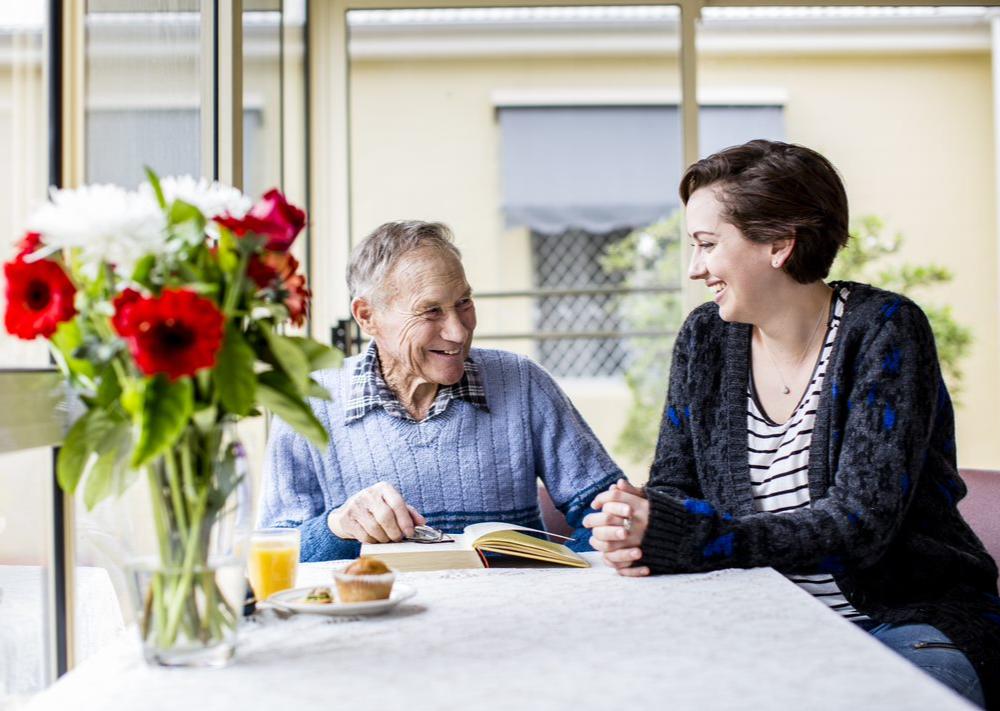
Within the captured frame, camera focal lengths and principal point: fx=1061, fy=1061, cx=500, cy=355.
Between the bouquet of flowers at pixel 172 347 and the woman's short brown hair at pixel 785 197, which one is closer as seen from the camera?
the bouquet of flowers at pixel 172 347

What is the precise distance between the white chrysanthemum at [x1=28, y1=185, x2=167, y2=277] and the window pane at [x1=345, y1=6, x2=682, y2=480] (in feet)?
20.3

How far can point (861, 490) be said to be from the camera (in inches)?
55.7

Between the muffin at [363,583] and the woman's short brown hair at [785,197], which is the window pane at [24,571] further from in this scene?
the woman's short brown hair at [785,197]

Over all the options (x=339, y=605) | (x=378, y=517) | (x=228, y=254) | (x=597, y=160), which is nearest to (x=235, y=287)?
(x=228, y=254)

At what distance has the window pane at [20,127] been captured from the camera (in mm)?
1197

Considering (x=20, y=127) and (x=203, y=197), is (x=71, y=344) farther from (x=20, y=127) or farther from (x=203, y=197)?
(x=20, y=127)

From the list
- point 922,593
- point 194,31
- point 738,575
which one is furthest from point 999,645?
point 194,31

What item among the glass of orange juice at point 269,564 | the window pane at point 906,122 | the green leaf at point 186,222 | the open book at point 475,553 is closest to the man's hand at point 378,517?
the open book at point 475,553

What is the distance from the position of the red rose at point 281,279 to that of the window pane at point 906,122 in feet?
21.3

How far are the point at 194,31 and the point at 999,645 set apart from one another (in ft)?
5.59

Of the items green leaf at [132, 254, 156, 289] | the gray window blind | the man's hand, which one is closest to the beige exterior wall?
the gray window blind

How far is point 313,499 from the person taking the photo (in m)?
1.79

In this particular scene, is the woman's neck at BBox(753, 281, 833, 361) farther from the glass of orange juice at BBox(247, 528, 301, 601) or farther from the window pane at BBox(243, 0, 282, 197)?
the window pane at BBox(243, 0, 282, 197)

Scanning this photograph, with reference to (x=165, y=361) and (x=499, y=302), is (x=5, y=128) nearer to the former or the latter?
(x=165, y=361)
